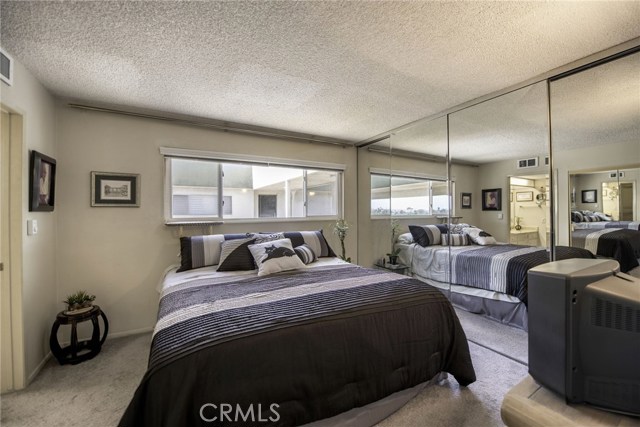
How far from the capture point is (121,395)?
6.10ft

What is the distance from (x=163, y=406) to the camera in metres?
1.11

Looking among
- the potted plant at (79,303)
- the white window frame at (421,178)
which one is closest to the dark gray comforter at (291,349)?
the potted plant at (79,303)

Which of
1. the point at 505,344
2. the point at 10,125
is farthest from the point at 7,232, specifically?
the point at 505,344

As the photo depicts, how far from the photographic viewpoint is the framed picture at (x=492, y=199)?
9.16 feet

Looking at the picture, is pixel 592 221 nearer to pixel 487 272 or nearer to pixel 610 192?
pixel 610 192

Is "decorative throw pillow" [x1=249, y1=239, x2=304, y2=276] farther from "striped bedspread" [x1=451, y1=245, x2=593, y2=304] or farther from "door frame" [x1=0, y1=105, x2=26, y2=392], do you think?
"striped bedspread" [x1=451, y1=245, x2=593, y2=304]

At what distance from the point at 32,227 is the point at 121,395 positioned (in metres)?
1.44

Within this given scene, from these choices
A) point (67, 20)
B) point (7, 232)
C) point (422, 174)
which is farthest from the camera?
point (422, 174)

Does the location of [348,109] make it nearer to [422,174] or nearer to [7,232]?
[422,174]

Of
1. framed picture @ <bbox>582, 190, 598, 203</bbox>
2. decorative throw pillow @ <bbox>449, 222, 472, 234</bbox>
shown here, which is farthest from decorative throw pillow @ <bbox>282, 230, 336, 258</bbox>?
framed picture @ <bbox>582, 190, 598, 203</bbox>

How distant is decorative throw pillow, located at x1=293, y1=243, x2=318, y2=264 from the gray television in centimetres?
212

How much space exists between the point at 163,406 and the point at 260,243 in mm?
1711

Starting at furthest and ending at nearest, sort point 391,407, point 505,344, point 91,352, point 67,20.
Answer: point 505,344
point 91,352
point 391,407
point 67,20

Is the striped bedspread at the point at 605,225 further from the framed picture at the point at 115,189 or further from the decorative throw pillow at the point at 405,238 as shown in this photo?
the framed picture at the point at 115,189
